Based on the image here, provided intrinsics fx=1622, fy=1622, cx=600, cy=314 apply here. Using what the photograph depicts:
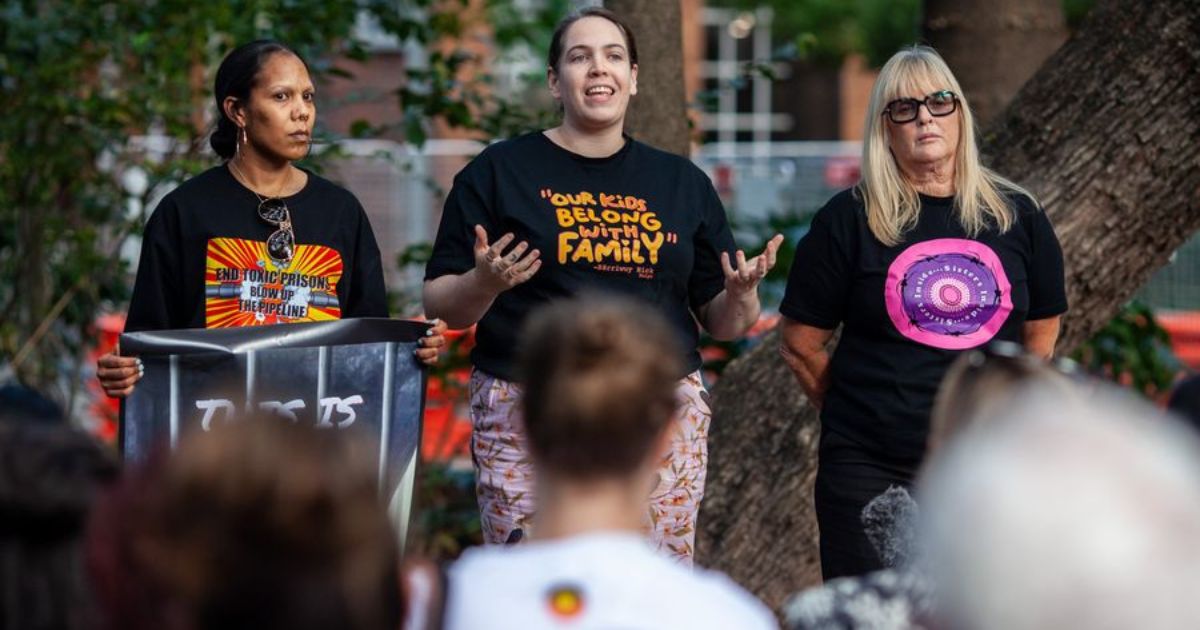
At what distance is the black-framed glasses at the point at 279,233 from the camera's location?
4.16m

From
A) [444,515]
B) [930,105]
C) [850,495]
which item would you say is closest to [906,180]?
[930,105]

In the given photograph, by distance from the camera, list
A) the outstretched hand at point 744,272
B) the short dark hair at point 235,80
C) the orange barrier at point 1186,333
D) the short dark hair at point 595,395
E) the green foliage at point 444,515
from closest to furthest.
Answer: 1. the short dark hair at point 595,395
2. the outstretched hand at point 744,272
3. the short dark hair at point 235,80
4. the green foliage at point 444,515
5. the orange barrier at point 1186,333

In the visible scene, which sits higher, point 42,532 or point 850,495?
point 42,532

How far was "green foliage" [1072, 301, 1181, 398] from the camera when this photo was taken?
673 cm

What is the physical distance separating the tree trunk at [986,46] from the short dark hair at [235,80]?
3.33m

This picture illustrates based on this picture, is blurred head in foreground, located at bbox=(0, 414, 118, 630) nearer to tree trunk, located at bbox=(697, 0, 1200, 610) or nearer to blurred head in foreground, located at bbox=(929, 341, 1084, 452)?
blurred head in foreground, located at bbox=(929, 341, 1084, 452)

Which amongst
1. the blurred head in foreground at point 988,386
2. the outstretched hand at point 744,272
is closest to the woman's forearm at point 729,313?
the outstretched hand at point 744,272

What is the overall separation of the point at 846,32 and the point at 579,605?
23.4 meters

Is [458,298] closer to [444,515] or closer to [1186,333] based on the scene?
[444,515]

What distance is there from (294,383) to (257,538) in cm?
227

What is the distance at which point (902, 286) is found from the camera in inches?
163

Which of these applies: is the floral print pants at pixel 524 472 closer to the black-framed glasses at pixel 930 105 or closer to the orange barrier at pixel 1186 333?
the black-framed glasses at pixel 930 105

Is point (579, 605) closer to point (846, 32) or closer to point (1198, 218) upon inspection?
point (1198, 218)

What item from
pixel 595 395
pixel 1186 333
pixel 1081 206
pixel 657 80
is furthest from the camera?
pixel 1186 333
